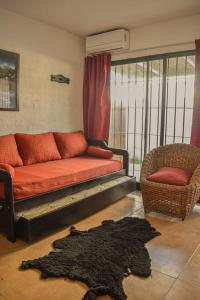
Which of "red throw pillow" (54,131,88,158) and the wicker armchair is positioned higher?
"red throw pillow" (54,131,88,158)

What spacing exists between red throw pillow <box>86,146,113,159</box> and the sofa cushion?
0.30ft

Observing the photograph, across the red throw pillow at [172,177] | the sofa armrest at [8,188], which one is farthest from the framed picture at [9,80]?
the red throw pillow at [172,177]

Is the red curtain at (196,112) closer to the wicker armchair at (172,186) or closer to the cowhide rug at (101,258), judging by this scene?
the wicker armchair at (172,186)

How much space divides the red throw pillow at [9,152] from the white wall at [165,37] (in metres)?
2.23

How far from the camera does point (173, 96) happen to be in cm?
380

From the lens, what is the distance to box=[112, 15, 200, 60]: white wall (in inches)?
131

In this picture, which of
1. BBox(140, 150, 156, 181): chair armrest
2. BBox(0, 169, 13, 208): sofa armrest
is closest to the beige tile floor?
BBox(0, 169, 13, 208): sofa armrest

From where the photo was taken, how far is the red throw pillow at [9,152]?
112 inches

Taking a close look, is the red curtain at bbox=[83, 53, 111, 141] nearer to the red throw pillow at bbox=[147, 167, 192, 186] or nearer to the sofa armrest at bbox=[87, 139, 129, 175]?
the sofa armrest at bbox=[87, 139, 129, 175]

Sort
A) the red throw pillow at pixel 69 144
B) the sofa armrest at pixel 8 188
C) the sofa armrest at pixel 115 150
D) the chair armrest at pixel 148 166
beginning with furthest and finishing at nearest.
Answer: the sofa armrest at pixel 115 150, the red throw pillow at pixel 69 144, the chair armrest at pixel 148 166, the sofa armrest at pixel 8 188

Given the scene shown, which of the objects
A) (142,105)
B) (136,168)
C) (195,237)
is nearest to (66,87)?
(142,105)

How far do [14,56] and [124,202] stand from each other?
2.38 meters

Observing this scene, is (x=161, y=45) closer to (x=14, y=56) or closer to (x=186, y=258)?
(x=14, y=56)

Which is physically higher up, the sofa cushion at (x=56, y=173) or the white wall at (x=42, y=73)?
the white wall at (x=42, y=73)
